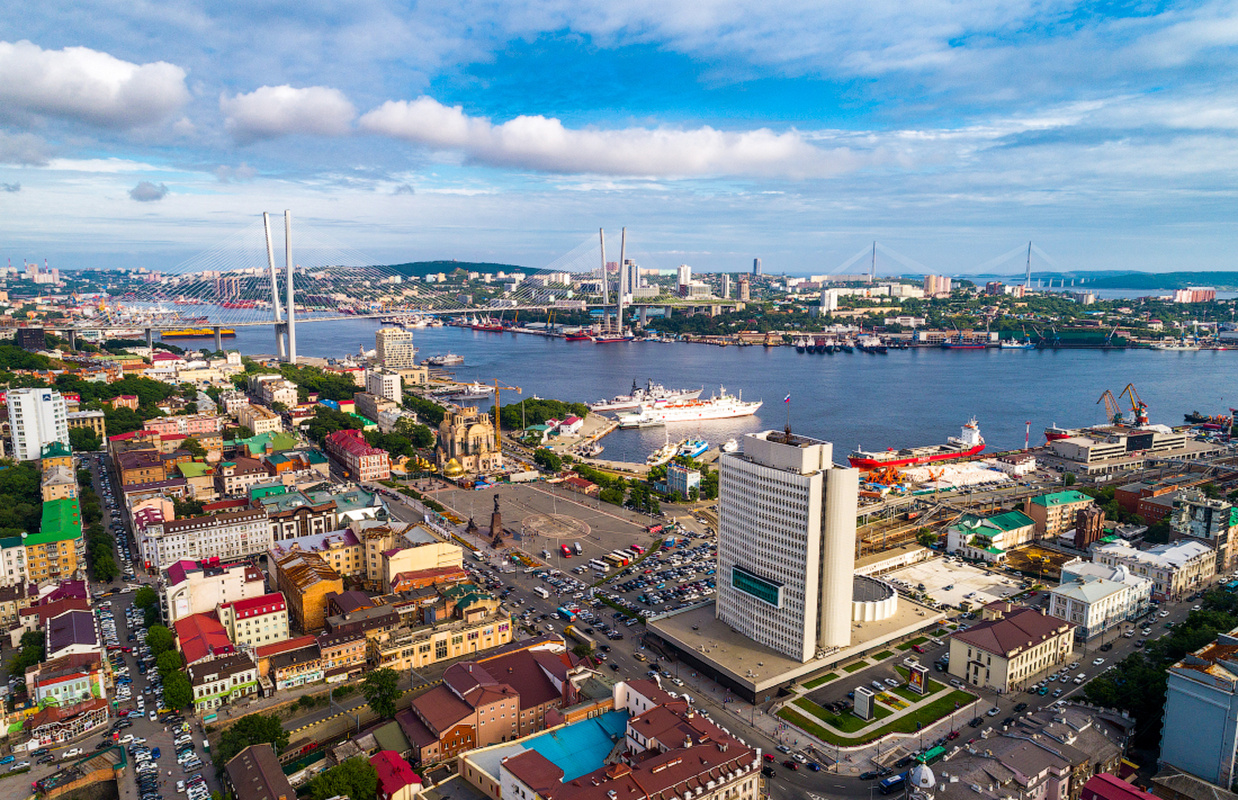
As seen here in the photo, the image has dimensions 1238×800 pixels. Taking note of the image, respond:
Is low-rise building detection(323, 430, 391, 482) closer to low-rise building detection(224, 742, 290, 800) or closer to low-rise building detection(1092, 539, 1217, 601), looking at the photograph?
→ low-rise building detection(224, 742, 290, 800)

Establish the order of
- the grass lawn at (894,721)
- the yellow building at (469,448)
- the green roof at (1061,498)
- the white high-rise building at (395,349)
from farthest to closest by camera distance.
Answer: the white high-rise building at (395,349) → the yellow building at (469,448) → the green roof at (1061,498) → the grass lawn at (894,721)

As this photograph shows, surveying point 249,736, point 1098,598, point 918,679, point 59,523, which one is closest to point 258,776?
point 249,736

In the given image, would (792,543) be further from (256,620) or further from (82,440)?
(82,440)

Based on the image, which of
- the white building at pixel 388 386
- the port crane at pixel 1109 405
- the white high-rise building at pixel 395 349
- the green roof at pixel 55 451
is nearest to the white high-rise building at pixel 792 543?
the green roof at pixel 55 451

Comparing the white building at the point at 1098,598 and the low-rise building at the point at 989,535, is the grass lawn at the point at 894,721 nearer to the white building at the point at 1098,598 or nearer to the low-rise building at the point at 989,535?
the white building at the point at 1098,598

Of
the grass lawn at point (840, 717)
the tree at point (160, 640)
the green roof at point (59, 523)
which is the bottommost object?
the grass lawn at point (840, 717)

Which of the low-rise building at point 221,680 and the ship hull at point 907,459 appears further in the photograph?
the ship hull at point 907,459

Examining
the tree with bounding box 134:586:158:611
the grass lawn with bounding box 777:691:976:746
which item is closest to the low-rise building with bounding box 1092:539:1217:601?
the grass lawn with bounding box 777:691:976:746
